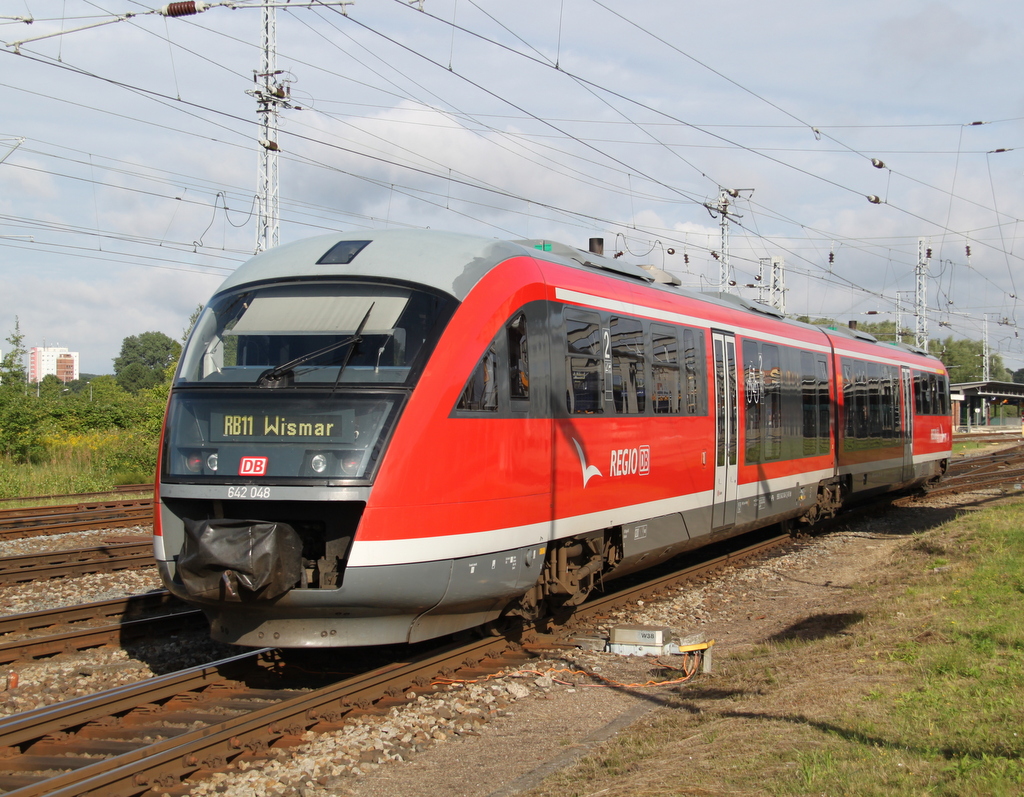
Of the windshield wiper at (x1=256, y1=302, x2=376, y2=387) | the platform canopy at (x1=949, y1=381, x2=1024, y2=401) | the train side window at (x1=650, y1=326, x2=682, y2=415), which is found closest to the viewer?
the windshield wiper at (x1=256, y1=302, x2=376, y2=387)

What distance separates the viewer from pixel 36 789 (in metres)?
4.91

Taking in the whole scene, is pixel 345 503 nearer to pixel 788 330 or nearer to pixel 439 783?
pixel 439 783

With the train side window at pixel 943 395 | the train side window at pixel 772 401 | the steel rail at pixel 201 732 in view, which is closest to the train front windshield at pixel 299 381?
the steel rail at pixel 201 732

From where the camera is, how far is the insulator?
13184 millimetres

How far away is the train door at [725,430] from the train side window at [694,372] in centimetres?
43

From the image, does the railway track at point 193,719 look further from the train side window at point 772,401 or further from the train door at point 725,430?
the train side window at point 772,401

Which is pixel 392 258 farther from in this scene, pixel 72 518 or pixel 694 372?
pixel 72 518

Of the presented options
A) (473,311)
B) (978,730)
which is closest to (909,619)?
(978,730)

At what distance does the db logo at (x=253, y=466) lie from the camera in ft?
21.2

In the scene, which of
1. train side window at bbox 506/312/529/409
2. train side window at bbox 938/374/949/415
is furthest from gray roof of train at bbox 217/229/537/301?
train side window at bbox 938/374/949/415

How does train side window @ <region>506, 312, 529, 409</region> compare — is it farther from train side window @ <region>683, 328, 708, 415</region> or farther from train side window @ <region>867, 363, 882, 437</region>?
train side window @ <region>867, 363, 882, 437</region>

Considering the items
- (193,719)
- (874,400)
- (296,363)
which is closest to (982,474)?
(874,400)

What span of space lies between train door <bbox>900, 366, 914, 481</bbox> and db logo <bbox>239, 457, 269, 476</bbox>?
1718 centimetres

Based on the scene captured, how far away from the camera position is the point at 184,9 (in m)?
13.2
